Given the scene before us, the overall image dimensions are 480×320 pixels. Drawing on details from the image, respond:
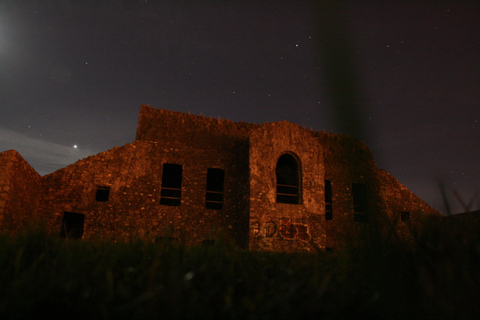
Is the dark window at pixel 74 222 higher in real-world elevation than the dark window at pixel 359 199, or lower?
lower

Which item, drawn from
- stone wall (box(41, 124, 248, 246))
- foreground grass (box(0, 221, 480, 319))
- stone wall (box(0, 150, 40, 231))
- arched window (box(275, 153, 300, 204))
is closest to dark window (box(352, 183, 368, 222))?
arched window (box(275, 153, 300, 204))

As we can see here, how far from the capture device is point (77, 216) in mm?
12812

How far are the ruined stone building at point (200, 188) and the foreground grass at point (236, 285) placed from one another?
19.1 feet

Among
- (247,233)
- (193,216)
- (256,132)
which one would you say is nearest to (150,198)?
(193,216)

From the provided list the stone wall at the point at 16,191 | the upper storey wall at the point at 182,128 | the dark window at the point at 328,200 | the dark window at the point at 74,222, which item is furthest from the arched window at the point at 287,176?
the stone wall at the point at 16,191

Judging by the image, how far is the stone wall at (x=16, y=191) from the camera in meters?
7.50

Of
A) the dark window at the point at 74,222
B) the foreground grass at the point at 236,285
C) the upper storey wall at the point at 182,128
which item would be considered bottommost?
the foreground grass at the point at 236,285

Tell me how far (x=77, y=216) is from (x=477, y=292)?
1347 centimetres

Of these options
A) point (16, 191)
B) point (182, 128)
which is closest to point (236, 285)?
point (16, 191)

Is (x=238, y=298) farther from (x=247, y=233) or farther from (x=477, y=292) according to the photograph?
(x=247, y=233)

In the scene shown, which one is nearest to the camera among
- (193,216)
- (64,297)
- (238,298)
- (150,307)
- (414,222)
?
(150,307)

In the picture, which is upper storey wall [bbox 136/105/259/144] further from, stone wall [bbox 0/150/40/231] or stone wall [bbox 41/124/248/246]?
stone wall [bbox 0/150/40/231]

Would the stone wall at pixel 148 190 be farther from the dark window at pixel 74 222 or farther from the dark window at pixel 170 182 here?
the dark window at pixel 170 182

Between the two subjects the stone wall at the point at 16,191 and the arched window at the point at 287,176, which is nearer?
the stone wall at the point at 16,191
